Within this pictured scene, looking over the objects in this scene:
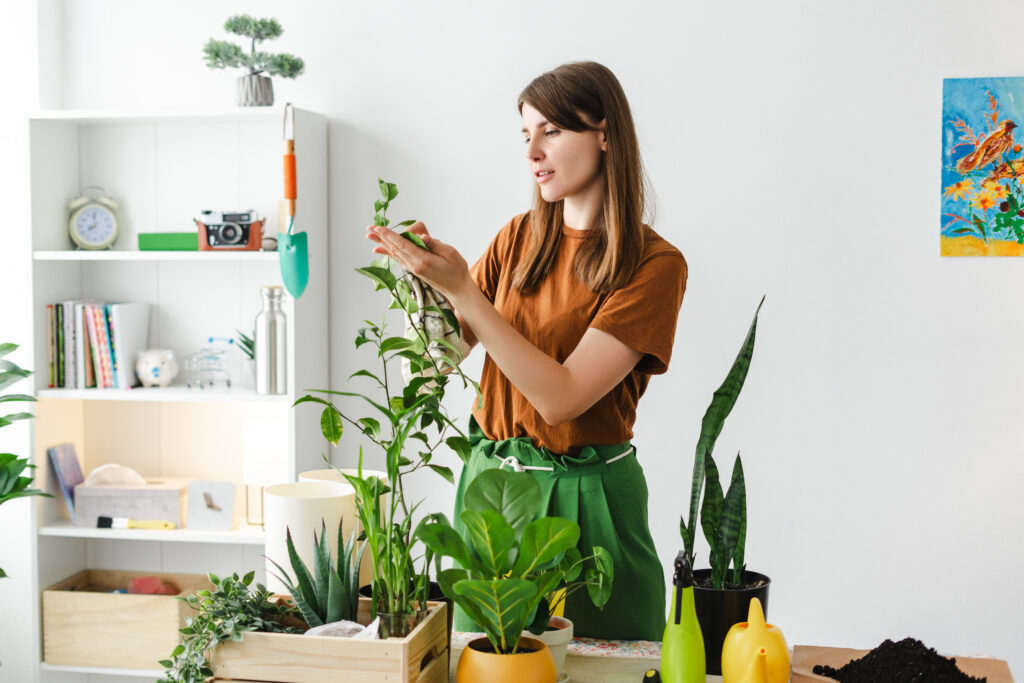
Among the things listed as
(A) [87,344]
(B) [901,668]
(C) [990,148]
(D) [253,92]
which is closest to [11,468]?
(A) [87,344]

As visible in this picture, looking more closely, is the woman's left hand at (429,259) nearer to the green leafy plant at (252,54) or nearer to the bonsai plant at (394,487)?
the bonsai plant at (394,487)

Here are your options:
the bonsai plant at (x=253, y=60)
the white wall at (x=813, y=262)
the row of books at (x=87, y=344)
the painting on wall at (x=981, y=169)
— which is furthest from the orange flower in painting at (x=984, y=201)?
the row of books at (x=87, y=344)

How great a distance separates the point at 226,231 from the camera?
116 inches

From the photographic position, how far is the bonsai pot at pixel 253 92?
9.59 ft

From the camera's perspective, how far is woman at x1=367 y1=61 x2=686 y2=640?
1.58m

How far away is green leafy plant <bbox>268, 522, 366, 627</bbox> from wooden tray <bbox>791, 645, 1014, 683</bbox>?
24.0 inches

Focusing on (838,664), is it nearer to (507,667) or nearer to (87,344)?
(507,667)

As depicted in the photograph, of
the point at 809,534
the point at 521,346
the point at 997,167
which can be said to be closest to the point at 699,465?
the point at 521,346

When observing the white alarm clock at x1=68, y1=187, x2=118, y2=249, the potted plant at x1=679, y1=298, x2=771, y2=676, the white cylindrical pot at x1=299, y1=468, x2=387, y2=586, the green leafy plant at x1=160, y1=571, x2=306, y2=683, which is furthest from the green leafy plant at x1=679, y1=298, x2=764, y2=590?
the white alarm clock at x1=68, y1=187, x2=118, y2=249

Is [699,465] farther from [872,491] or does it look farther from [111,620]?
[111,620]

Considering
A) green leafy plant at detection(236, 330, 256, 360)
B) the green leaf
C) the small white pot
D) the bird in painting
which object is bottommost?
the small white pot

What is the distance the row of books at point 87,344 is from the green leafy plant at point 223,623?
198 cm

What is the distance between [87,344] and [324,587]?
213 centimetres

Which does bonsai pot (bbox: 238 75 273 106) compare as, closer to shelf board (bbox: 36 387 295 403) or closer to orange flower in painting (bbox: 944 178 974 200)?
shelf board (bbox: 36 387 295 403)
